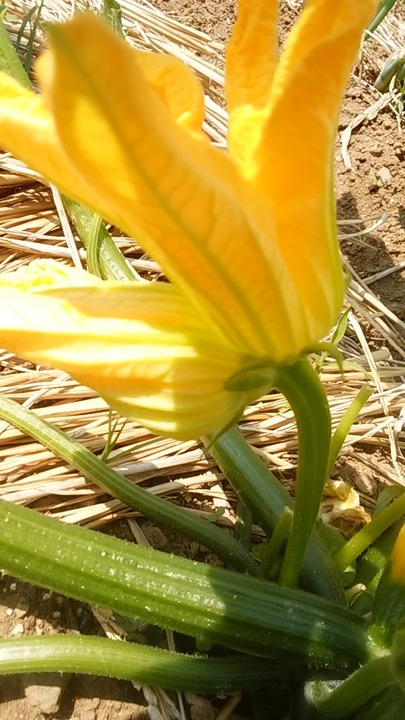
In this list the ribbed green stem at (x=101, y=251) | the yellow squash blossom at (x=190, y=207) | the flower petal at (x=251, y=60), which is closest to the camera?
the yellow squash blossom at (x=190, y=207)

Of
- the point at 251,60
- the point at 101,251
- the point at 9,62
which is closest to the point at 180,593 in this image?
the point at 251,60

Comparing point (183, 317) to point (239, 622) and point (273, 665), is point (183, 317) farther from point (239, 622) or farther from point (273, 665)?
point (273, 665)

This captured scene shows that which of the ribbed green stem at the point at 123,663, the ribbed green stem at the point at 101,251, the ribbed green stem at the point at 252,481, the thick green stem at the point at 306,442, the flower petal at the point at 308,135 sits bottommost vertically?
the ribbed green stem at the point at 123,663

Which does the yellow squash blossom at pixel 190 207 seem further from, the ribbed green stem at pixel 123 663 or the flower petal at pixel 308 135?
the ribbed green stem at pixel 123 663

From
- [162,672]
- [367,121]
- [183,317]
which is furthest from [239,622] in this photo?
[367,121]

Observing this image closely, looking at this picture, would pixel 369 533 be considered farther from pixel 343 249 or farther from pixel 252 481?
pixel 343 249

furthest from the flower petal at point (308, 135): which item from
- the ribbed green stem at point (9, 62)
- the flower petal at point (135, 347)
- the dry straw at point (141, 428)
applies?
the ribbed green stem at point (9, 62)
